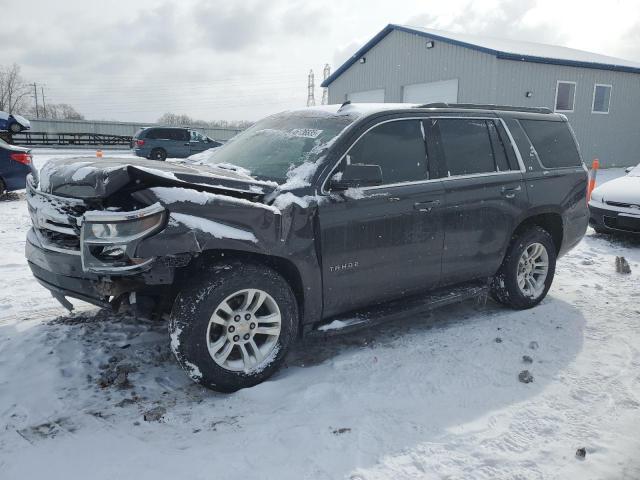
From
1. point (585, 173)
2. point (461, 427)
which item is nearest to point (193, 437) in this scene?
point (461, 427)

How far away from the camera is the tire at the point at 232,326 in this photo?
3.07 m

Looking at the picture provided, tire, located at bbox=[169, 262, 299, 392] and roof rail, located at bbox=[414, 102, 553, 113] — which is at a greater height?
roof rail, located at bbox=[414, 102, 553, 113]

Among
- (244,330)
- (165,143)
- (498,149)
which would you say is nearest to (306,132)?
(244,330)

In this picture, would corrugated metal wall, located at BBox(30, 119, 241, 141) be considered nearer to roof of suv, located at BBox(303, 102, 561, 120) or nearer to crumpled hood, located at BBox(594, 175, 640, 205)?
crumpled hood, located at BBox(594, 175, 640, 205)

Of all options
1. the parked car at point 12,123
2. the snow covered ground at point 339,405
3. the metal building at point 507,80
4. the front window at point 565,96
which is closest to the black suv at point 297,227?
the snow covered ground at point 339,405

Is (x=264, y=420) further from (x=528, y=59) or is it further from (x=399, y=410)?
(x=528, y=59)

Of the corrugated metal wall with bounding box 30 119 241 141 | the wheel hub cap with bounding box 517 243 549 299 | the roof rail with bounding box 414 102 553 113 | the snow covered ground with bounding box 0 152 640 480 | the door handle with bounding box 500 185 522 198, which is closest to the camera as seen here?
the snow covered ground with bounding box 0 152 640 480

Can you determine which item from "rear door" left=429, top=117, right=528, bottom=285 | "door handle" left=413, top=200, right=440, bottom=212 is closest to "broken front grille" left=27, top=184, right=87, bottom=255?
"door handle" left=413, top=200, right=440, bottom=212

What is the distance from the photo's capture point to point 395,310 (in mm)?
3910

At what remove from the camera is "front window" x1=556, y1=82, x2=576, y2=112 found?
19.1m

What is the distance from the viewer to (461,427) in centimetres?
297

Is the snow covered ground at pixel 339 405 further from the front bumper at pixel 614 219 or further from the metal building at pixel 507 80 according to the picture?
the metal building at pixel 507 80

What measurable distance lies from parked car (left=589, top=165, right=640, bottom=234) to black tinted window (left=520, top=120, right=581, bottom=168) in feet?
10.2

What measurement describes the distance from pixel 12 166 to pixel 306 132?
8.34 metres
